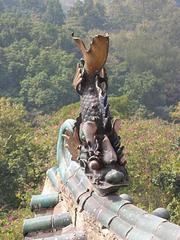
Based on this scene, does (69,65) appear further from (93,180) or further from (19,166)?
(93,180)

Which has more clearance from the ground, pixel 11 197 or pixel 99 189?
pixel 99 189

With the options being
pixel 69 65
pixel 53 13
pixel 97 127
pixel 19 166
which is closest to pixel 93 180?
pixel 97 127

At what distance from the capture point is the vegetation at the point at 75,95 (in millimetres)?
12359

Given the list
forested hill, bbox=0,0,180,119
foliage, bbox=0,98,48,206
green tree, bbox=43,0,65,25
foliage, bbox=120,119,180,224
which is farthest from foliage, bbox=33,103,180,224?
green tree, bbox=43,0,65,25

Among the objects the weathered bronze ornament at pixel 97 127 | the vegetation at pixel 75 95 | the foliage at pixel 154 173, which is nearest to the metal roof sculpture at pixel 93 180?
the weathered bronze ornament at pixel 97 127

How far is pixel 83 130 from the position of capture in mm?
2947

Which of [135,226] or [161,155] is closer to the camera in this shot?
[135,226]

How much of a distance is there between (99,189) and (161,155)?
10.2 m

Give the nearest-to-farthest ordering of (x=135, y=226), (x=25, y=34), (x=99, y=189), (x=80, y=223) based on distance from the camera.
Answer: (x=135, y=226) < (x=99, y=189) < (x=80, y=223) < (x=25, y=34)

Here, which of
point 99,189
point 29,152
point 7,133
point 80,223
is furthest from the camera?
point 7,133

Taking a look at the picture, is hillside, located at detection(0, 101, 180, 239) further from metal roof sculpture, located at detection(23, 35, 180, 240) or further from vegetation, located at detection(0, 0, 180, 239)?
metal roof sculpture, located at detection(23, 35, 180, 240)

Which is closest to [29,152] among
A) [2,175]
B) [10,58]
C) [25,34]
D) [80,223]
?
[2,175]

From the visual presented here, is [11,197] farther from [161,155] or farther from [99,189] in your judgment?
[99,189]

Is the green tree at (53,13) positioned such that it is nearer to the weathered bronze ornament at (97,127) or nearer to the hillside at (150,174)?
the hillside at (150,174)
